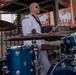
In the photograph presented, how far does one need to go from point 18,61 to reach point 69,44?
1.72ft

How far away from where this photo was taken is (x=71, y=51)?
5.53ft

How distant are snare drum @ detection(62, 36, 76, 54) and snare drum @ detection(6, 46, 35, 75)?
0.40m

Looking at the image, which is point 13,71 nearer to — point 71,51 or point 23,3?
point 71,51

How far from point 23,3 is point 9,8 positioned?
0.32m

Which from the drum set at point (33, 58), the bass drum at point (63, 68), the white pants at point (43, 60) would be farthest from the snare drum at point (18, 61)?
the white pants at point (43, 60)

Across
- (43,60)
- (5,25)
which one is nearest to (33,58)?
(43,60)

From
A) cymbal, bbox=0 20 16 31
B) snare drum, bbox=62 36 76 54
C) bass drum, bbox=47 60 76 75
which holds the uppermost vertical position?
cymbal, bbox=0 20 16 31

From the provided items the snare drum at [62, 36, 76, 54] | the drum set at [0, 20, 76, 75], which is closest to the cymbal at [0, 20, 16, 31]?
the drum set at [0, 20, 76, 75]

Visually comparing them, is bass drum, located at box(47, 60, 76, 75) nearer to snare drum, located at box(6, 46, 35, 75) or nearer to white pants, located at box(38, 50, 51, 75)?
snare drum, located at box(6, 46, 35, 75)

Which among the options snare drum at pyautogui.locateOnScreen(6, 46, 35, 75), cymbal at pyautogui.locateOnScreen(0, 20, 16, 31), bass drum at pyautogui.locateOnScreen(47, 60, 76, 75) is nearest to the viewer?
bass drum at pyautogui.locateOnScreen(47, 60, 76, 75)

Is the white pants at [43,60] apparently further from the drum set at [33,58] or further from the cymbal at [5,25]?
the cymbal at [5,25]

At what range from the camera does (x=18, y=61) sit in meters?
1.90

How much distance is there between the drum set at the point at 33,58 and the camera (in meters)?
1.68

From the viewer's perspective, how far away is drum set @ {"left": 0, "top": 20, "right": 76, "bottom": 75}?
1.68m
